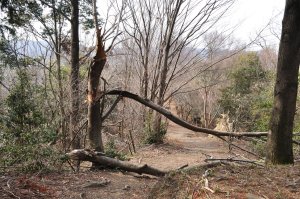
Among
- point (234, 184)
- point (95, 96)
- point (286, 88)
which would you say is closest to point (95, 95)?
point (95, 96)

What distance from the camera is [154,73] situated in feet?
41.8

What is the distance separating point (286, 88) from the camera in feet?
12.7

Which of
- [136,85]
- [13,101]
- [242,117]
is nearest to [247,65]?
[242,117]

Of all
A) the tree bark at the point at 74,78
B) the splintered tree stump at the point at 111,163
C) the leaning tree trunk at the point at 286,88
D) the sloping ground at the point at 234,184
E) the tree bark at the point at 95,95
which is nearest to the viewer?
the sloping ground at the point at 234,184

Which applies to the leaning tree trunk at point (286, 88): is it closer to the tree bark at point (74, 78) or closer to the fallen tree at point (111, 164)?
the fallen tree at point (111, 164)

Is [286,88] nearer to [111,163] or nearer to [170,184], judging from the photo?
[170,184]

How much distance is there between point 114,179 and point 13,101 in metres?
4.66

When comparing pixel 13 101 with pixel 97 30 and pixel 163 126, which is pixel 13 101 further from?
pixel 163 126

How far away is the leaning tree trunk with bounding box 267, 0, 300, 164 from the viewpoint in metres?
3.81

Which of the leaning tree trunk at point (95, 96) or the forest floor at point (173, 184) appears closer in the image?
the forest floor at point (173, 184)

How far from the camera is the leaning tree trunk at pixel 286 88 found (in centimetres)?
381

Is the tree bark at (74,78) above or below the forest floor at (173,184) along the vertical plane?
above

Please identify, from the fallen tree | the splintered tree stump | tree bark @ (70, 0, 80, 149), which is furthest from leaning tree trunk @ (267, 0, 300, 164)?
tree bark @ (70, 0, 80, 149)

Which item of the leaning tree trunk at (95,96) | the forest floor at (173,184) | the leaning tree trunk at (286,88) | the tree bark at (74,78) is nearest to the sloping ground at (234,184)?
the forest floor at (173,184)
